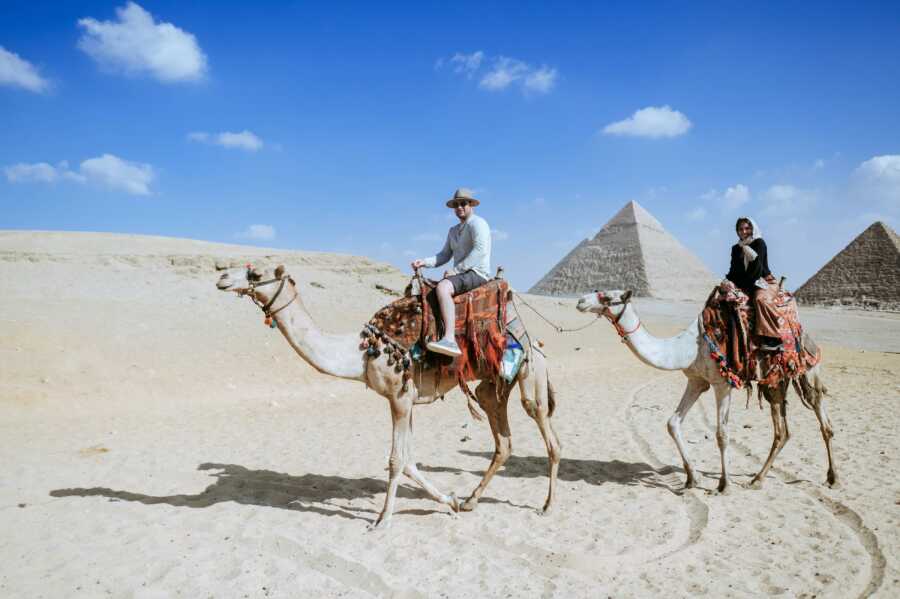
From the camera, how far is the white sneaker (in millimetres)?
4418

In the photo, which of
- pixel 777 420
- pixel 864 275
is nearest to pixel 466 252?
pixel 777 420

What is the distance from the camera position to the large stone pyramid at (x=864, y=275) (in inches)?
2267

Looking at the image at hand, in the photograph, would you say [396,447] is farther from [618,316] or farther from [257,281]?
[618,316]

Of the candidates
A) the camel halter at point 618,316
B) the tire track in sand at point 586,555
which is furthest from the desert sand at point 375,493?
the camel halter at point 618,316

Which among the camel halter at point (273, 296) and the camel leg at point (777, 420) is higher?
the camel halter at point (273, 296)

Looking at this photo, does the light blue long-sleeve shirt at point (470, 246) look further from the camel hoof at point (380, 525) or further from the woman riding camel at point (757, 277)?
the woman riding camel at point (757, 277)

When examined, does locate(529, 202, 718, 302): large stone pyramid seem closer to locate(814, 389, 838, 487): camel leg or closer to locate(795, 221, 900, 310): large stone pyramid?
locate(795, 221, 900, 310): large stone pyramid

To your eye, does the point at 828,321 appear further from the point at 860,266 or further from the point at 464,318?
the point at 464,318

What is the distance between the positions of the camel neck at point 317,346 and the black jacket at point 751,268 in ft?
13.4

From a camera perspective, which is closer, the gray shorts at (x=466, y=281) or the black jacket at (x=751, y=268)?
the gray shorts at (x=466, y=281)

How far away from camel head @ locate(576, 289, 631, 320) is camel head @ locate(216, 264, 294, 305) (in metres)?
2.67

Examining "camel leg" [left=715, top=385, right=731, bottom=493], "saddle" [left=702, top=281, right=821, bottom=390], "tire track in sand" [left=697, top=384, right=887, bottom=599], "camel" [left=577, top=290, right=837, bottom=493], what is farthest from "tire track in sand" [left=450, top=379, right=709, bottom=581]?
"saddle" [left=702, top=281, right=821, bottom=390]

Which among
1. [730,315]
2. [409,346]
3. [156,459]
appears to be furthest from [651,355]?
[156,459]

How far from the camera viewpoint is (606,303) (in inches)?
207
